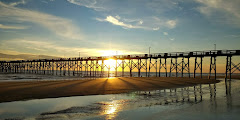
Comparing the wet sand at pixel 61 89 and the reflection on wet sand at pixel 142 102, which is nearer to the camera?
the reflection on wet sand at pixel 142 102

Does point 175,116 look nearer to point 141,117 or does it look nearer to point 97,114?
point 141,117

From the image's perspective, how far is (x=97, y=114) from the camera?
290 inches

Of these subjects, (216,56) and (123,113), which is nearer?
(123,113)

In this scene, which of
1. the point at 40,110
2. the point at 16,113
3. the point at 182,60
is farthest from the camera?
the point at 182,60

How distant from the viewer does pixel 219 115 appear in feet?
23.7

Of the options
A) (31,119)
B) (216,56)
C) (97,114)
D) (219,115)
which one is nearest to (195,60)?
(216,56)

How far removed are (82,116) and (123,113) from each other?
184 cm

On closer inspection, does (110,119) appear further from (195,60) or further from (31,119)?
(195,60)

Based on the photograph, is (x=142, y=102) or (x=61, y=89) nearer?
(x=142, y=102)

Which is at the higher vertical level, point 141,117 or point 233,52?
point 233,52

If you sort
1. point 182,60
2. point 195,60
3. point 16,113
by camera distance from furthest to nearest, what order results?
1. point 182,60
2. point 195,60
3. point 16,113

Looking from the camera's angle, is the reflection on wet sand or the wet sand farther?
the wet sand

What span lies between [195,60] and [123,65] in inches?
833

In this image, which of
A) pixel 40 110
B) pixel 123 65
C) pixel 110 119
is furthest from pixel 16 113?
pixel 123 65
